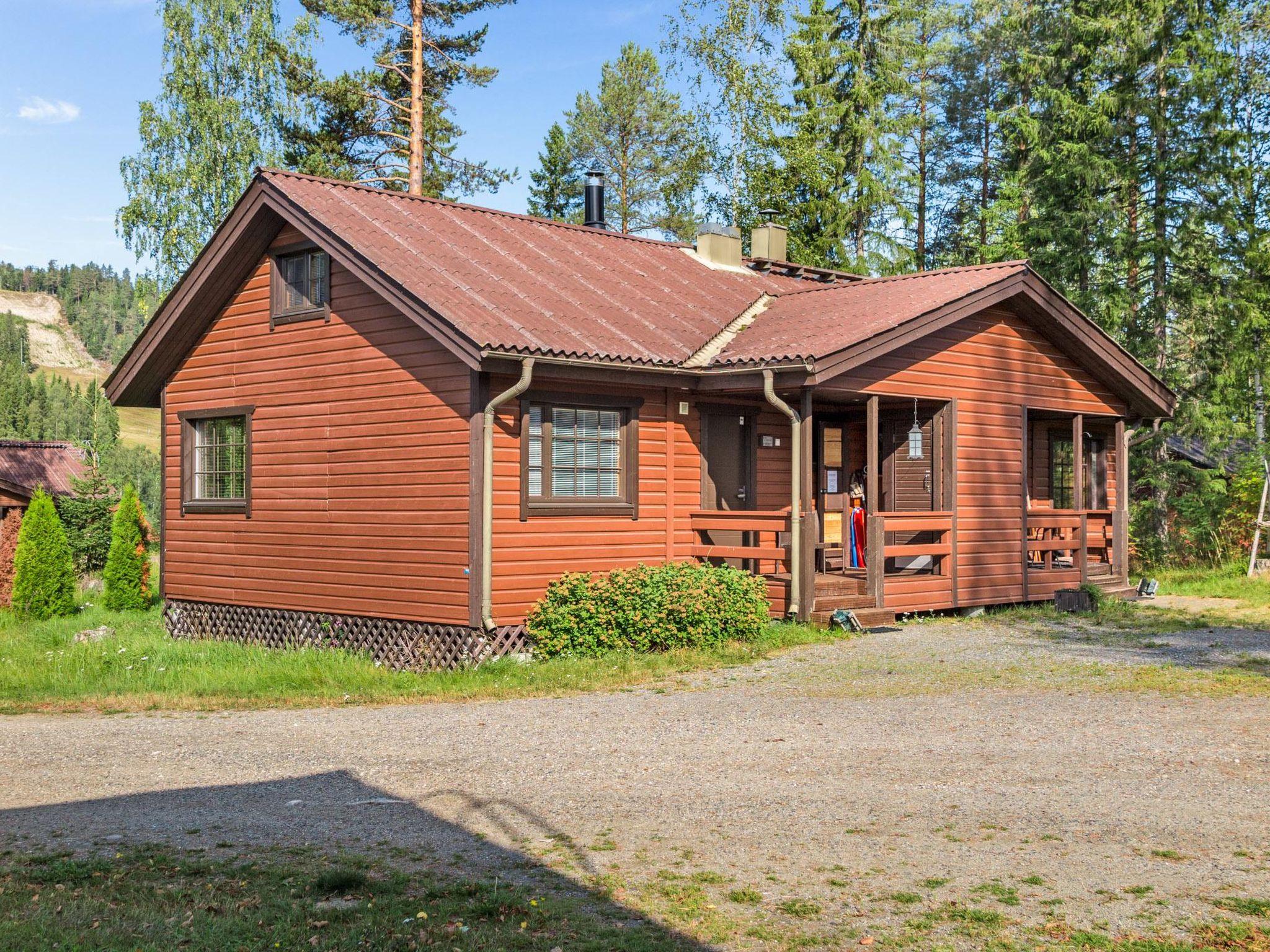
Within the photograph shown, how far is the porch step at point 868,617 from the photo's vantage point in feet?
48.5

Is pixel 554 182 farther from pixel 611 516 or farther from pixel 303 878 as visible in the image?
pixel 303 878

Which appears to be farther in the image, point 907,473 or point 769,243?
point 769,243

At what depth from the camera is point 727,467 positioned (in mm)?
16172

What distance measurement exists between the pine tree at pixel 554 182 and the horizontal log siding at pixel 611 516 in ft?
86.1

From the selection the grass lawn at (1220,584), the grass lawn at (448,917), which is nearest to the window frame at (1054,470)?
the grass lawn at (1220,584)

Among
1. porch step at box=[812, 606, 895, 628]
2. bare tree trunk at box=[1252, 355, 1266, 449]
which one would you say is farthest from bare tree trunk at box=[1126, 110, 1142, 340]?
porch step at box=[812, 606, 895, 628]

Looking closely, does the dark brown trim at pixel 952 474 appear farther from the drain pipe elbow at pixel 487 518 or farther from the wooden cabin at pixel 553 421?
the drain pipe elbow at pixel 487 518

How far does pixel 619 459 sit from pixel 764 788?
7730 millimetres

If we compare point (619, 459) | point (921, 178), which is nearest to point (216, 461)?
point (619, 459)

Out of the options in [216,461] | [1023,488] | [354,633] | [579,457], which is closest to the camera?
[579,457]

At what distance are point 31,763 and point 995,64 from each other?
4296 cm

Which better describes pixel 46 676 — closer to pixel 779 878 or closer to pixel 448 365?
pixel 448 365

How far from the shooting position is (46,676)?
12797mm

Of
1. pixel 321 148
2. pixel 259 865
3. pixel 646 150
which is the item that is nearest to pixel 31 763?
pixel 259 865
